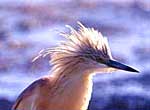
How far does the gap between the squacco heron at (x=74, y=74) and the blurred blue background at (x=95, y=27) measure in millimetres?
2543

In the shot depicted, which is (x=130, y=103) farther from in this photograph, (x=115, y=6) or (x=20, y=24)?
(x=115, y=6)

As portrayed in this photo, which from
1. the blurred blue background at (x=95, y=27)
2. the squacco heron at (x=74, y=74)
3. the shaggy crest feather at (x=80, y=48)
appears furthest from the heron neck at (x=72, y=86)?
the blurred blue background at (x=95, y=27)

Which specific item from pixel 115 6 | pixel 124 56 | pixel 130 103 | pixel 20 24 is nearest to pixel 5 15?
pixel 20 24

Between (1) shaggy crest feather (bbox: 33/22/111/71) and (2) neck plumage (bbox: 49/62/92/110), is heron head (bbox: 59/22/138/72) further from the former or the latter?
(2) neck plumage (bbox: 49/62/92/110)

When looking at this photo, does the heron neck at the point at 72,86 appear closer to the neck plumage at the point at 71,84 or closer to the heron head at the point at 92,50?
the neck plumage at the point at 71,84

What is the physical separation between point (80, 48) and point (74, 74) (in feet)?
0.80

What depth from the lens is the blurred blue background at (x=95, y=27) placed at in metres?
13.4

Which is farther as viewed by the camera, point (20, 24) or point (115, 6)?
point (115, 6)

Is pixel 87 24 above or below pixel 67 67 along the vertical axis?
below

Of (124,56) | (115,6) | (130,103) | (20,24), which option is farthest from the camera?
(115,6)

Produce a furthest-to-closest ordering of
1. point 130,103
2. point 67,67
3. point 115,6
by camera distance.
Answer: point 115,6 → point 130,103 → point 67,67

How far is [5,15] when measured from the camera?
1734 cm

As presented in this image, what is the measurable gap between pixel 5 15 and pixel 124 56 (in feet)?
11.2

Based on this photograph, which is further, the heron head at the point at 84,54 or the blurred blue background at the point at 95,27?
the blurred blue background at the point at 95,27
